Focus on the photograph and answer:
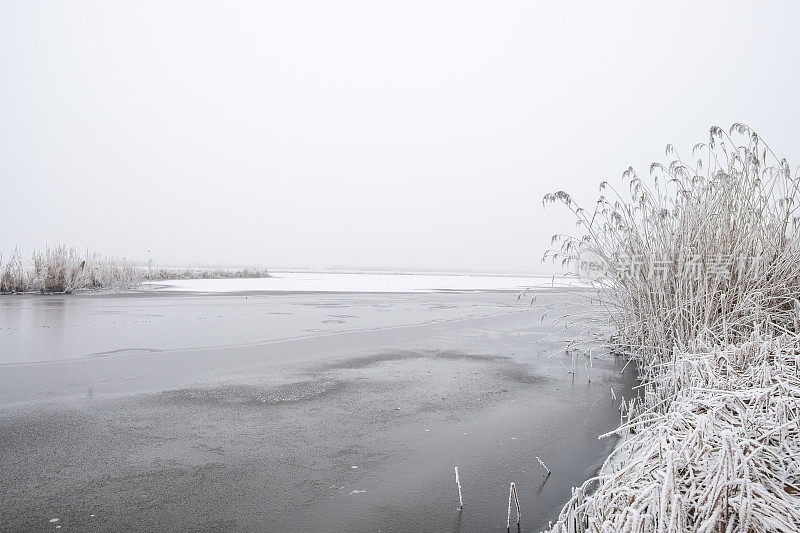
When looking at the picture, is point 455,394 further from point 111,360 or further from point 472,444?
point 111,360

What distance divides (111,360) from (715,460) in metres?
6.26

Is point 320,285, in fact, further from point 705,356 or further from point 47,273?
point 705,356

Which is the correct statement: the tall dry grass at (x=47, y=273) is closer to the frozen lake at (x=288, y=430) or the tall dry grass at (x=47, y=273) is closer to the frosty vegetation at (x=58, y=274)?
the frosty vegetation at (x=58, y=274)

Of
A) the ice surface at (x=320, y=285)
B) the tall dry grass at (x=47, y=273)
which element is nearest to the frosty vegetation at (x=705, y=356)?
the ice surface at (x=320, y=285)

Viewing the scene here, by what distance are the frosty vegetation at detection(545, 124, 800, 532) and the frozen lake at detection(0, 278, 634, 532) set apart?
1.58 feet

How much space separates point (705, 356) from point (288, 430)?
2926mm

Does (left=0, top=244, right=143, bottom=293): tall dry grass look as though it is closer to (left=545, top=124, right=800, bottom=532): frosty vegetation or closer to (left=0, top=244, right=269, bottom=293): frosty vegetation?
(left=0, top=244, right=269, bottom=293): frosty vegetation

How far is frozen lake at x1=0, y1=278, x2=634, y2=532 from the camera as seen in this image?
2463mm

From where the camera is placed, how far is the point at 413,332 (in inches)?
354

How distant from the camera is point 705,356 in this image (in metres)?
3.22

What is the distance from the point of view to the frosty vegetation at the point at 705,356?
1.79m

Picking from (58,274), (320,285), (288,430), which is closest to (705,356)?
(288,430)

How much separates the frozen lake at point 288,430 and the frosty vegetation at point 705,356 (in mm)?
483

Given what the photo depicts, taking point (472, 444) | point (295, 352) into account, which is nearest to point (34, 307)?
point (295, 352)
